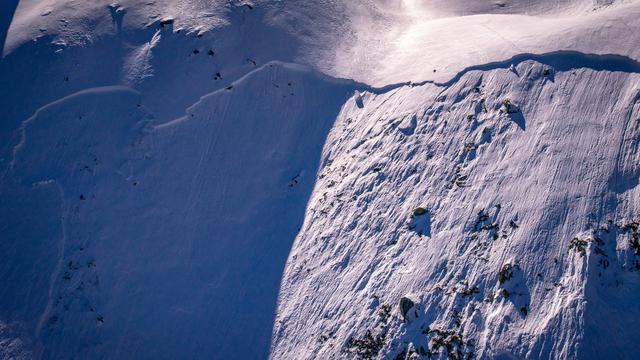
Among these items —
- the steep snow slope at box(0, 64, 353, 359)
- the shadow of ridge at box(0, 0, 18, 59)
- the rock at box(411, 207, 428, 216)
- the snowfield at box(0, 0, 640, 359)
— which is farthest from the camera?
the shadow of ridge at box(0, 0, 18, 59)

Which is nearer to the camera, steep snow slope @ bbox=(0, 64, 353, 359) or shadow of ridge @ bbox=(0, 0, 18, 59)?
steep snow slope @ bbox=(0, 64, 353, 359)

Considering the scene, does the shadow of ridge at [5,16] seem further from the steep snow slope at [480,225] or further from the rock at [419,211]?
the rock at [419,211]

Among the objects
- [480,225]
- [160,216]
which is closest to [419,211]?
[480,225]

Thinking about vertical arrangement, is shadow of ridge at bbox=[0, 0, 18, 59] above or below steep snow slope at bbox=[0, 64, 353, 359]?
above

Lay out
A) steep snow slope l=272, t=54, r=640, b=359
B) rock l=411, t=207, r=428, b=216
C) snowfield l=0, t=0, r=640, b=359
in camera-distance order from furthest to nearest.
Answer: rock l=411, t=207, r=428, b=216
snowfield l=0, t=0, r=640, b=359
steep snow slope l=272, t=54, r=640, b=359

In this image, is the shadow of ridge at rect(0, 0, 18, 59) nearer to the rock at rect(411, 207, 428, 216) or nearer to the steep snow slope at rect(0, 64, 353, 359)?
the steep snow slope at rect(0, 64, 353, 359)

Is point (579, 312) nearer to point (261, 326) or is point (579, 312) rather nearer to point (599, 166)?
point (599, 166)

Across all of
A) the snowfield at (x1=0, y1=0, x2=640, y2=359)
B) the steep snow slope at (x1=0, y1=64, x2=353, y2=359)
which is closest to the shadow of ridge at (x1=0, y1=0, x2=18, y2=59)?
the snowfield at (x1=0, y1=0, x2=640, y2=359)
